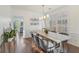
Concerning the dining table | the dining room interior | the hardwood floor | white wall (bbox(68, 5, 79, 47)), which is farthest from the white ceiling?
the hardwood floor

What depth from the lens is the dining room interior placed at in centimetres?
203

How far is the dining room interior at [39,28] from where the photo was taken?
6.65 ft

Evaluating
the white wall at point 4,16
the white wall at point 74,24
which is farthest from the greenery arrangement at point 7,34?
the white wall at point 74,24

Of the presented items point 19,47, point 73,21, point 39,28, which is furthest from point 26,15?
point 73,21

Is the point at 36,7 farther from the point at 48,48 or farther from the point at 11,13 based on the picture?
the point at 48,48

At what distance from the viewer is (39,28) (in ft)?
6.82

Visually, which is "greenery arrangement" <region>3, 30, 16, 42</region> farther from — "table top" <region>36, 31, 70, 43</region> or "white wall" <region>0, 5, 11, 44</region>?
"table top" <region>36, 31, 70, 43</region>

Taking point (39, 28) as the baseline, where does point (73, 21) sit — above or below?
above

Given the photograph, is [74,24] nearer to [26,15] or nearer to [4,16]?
[26,15]

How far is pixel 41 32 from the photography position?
2088 mm

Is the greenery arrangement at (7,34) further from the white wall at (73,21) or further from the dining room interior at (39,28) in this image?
the white wall at (73,21)
